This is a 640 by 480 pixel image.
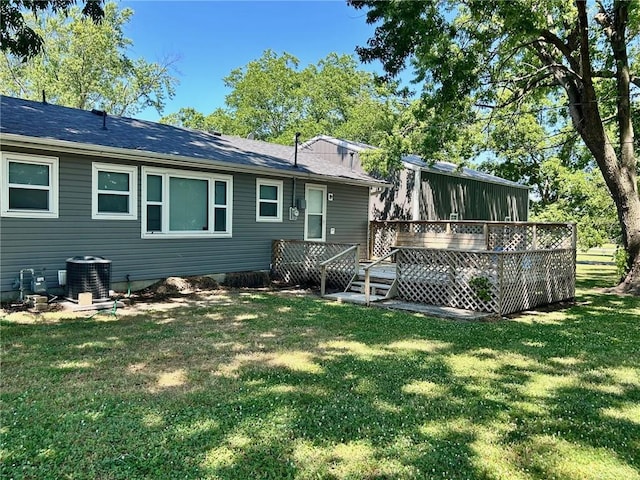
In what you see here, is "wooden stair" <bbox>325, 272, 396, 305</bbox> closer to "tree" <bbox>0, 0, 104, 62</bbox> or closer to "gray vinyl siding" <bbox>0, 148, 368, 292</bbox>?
"gray vinyl siding" <bbox>0, 148, 368, 292</bbox>

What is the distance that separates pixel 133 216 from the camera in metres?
9.08

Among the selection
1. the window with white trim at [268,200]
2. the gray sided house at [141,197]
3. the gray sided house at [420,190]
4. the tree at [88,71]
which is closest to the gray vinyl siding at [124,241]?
the gray sided house at [141,197]

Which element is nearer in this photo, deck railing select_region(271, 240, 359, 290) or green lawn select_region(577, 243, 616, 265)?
deck railing select_region(271, 240, 359, 290)

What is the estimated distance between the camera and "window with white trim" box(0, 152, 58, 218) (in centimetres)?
752

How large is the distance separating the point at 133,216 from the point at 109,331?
3.51 metres

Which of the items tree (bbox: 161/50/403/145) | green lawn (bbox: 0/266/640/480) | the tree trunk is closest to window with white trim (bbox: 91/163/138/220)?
green lawn (bbox: 0/266/640/480)

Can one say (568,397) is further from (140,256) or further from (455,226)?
(455,226)

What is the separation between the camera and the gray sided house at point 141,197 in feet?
25.4

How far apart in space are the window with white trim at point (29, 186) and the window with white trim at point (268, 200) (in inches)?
176

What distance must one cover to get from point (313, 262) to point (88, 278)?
4.80 metres

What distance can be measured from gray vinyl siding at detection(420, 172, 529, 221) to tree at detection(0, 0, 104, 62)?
35.3 ft

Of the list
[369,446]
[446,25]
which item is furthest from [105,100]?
[369,446]

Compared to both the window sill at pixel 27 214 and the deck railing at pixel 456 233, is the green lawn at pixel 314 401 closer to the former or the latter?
the window sill at pixel 27 214

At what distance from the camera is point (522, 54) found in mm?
12664
